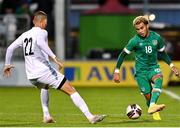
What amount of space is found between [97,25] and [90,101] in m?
9.89

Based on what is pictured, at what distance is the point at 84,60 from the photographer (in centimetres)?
2816

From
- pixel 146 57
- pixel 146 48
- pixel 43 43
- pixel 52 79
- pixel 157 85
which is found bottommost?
pixel 157 85

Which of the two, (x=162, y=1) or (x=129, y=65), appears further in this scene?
(x=162, y=1)

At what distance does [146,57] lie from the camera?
610 inches

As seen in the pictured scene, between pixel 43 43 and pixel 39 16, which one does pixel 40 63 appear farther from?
pixel 39 16

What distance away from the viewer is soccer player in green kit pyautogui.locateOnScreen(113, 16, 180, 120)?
15328 millimetres

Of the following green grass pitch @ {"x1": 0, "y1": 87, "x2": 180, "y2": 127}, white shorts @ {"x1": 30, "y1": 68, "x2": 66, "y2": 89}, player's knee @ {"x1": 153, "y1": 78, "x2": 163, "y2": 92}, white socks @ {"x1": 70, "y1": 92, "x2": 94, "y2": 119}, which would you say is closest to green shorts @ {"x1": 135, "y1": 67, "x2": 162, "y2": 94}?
player's knee @ {"x1": 153, "y1": 78, "x2": 163, "y2": 92}

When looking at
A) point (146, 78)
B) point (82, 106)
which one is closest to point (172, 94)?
point (146, 78)

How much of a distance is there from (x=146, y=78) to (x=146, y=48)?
22.1 inches

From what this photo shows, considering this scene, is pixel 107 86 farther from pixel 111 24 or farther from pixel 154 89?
pixel 154 89

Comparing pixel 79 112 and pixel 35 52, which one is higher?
pixel 35 52

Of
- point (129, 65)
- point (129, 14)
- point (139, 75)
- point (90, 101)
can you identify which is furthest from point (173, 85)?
point (139, 75)

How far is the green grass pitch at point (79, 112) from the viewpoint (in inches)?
580

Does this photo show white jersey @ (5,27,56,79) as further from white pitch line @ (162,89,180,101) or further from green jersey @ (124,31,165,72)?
white pitch line @ (162,89,180,101)
